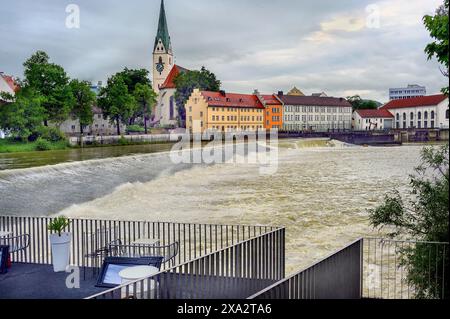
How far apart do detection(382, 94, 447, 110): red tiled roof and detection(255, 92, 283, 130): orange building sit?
3662cm

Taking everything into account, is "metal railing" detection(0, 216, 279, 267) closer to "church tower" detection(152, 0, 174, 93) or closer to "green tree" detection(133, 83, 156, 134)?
"green tree" detection(133, 83, 156, 134)

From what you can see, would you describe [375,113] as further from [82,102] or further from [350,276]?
[350,276]

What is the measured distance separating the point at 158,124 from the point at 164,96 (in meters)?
11.1

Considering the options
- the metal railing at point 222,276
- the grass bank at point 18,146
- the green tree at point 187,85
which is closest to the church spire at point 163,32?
the green tree at point 187,85

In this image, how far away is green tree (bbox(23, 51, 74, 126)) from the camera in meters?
62.7

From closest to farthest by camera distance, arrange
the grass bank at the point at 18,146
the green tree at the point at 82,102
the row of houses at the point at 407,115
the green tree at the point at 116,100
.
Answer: the grass bank at the point at 18,146
the green tree at the point at 82,102
the green tree at the point at 116,100
the row of houses at the point at 407,115

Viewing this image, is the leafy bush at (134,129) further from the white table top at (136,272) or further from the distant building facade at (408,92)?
the distant building facade at (408,92)

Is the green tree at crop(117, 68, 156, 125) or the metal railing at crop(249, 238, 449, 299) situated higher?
the green tree at crop(117, 68, 156, 125)

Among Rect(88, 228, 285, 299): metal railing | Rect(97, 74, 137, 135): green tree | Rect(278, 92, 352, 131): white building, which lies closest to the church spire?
Rect(278, 92, 352, 131): white building

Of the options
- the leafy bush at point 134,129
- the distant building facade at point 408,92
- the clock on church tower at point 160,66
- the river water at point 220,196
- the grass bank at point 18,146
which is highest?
the clock on church tower at point 160,66

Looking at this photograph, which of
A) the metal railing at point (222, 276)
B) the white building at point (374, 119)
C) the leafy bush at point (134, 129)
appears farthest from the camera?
the white building at point (374, 119)

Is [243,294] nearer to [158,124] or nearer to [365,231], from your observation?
[365,231]

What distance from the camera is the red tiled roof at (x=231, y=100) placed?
310ft

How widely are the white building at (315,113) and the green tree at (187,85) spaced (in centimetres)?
2983
